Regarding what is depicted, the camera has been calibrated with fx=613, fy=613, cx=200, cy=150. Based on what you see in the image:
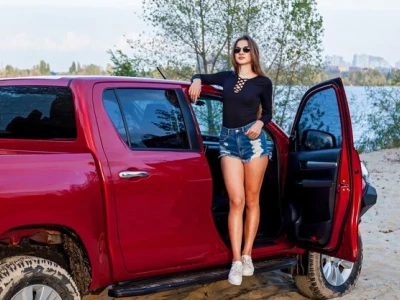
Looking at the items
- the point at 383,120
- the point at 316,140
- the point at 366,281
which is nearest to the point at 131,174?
the point at 316,140

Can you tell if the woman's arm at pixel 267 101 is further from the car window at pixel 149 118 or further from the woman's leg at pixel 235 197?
the car window at pixel 149 118

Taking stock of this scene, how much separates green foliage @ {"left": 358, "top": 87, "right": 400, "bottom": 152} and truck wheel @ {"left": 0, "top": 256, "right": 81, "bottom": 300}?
48.9 ft

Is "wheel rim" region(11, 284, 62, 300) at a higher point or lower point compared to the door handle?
lower

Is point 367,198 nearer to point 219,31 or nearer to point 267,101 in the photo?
point 267,101

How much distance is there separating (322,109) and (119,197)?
185cm

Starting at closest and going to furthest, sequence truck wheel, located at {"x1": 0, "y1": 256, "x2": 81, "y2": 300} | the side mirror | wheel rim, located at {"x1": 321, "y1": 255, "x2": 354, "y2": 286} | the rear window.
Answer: truck wheel, located at {"x1": 0, "y1": 256, "x2": 81, "y2": 300} < the rear window < the side mirror < wheel rim, located at {"x1": 321, "y1": 255, "x2": 354, "y2": 286}

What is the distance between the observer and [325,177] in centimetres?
430

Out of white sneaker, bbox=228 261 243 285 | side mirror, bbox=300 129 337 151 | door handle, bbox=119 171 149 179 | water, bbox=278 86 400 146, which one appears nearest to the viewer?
door handle, bbox=119 171 149 179

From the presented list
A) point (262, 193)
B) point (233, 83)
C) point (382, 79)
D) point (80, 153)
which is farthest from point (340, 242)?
point (382, 79)

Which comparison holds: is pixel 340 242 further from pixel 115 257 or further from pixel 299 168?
pixel 115 257

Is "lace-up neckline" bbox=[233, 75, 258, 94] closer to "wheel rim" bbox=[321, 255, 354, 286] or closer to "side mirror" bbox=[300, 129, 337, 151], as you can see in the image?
"side mirror" bbox=[300, 129, 337, 151]

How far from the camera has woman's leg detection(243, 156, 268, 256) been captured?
4203 mm

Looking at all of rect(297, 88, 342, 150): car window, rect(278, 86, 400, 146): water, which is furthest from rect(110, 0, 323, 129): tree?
rect(297, 88, 342, 150): car window

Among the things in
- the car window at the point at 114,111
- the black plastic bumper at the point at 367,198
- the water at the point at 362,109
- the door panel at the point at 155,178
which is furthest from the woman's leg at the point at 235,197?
the water at the point at 362,109
